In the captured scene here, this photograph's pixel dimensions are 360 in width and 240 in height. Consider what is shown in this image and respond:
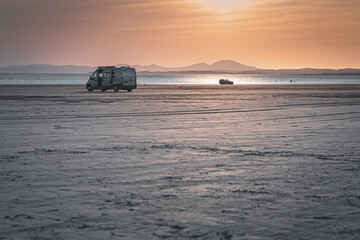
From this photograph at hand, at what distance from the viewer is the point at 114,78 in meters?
48.5

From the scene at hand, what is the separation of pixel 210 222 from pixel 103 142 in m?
7.45

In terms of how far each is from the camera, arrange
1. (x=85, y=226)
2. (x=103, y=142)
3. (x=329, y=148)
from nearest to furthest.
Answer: (x=85, y=226) < (x=329, y=148) < (x=103, y=142)

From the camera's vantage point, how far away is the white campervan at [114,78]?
48281mm

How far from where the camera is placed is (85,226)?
5469 mm

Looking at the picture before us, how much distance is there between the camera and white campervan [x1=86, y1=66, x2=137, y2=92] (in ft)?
158

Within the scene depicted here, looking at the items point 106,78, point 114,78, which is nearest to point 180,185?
point 114,78

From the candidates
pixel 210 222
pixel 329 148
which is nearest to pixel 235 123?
pixel 329 148

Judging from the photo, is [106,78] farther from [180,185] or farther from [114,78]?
[180,185]

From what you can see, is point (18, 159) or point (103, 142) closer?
point (18, 159)

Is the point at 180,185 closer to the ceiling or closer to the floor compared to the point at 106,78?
closer to the floor

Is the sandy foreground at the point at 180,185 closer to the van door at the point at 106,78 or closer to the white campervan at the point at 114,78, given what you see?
the white campervan at the point at 114,78

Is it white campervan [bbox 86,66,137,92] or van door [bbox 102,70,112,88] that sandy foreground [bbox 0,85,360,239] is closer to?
white campervan [bbox 86,66,137,92]

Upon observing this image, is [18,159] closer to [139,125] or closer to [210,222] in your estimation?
[210,222]

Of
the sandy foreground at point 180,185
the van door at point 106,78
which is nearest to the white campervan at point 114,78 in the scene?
the van door at point 106,78
